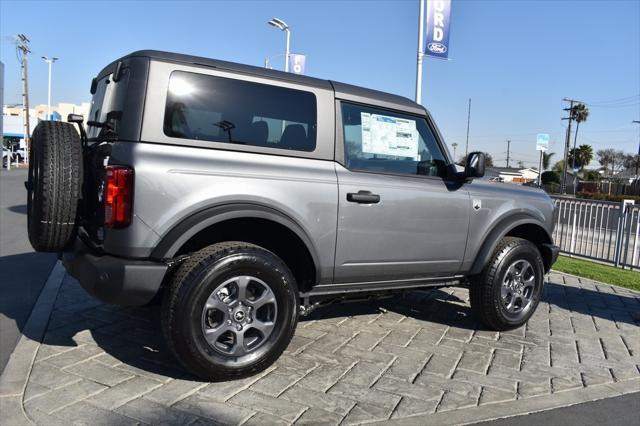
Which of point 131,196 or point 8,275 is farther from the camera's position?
point 8,275

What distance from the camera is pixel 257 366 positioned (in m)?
3.56

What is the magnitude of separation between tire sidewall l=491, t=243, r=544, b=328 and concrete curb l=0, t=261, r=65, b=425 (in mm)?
3708

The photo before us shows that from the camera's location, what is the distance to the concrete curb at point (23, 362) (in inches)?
120

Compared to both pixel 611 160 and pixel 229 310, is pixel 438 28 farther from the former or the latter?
pixel 611 160

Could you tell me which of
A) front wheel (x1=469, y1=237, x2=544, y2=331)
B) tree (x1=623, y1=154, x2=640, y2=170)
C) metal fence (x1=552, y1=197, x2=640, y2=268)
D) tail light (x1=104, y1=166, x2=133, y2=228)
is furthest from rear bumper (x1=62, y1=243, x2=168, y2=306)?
tree (x1=623, y1=154, x2=640, y2=170)

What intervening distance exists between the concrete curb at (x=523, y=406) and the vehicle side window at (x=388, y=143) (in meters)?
1.83

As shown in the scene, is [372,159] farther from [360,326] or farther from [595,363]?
[595,363]

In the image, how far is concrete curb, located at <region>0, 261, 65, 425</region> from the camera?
304cm

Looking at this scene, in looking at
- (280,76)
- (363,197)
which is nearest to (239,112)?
(280,76)

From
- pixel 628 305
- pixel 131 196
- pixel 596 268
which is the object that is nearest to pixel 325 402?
pixel 131 196

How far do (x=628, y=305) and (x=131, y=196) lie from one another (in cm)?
578

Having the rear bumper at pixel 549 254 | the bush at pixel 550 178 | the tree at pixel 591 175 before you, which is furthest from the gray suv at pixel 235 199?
the tree at pixel 591 175

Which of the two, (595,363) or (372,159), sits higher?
(372,159)

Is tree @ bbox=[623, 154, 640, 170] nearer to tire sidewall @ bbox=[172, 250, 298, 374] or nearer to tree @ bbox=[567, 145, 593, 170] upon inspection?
tree @ bbox=[567, 145, 593, 170]
